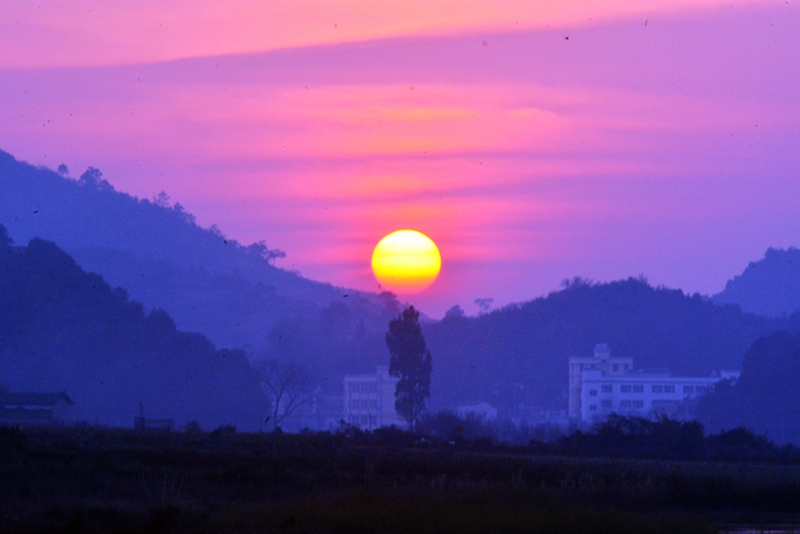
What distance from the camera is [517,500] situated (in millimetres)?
20219

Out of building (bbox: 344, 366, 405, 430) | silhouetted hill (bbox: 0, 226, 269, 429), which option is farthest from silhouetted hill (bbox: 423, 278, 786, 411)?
silhouetted hill (bbox: 0, 226, 269, 429)

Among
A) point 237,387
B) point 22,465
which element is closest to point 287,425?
point 237,387

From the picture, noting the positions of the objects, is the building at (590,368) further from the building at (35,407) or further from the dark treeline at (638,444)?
the dark treeline at (638,444)

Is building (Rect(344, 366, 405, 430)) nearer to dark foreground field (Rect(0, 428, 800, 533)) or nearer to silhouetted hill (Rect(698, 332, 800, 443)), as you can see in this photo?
silhouetted hill (Rect(698, 332, 800, 443))

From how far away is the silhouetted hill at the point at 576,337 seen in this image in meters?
153

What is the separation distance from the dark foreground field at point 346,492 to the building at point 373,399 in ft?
320

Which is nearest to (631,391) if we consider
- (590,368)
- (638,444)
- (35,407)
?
(590,368)

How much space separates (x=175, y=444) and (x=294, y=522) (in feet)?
53.4

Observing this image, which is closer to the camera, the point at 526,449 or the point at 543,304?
the point at 526,449

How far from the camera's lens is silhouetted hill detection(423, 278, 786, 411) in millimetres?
153375

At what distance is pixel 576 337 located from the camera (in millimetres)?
165500

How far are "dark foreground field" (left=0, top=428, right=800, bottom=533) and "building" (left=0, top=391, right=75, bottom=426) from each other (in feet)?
89.3

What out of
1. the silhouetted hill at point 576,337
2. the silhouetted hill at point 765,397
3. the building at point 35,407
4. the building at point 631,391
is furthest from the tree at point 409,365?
the silhouetted hill at point 576,337

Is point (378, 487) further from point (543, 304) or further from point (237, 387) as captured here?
point (543, 304)
